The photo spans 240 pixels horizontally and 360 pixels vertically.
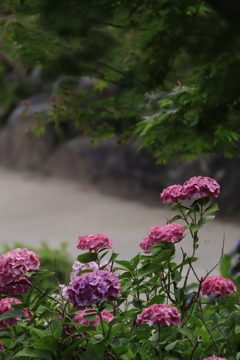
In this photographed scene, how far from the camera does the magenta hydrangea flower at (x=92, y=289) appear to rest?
5.23 ft

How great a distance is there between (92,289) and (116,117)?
2.20 m

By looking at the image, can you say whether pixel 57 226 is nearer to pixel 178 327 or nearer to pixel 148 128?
pixel 148 128

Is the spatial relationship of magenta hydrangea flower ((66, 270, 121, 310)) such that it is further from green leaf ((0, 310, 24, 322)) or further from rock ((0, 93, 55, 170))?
rock ((0, 93, 55, 170))

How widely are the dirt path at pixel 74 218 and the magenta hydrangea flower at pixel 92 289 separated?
20.8ft

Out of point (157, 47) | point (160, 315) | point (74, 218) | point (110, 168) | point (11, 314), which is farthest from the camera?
point (110, 168)

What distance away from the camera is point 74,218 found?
36.9 ft

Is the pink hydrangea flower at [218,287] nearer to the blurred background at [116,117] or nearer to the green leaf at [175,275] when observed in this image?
the green leaf at [175,275]

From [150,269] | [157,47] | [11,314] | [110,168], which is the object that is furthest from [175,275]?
[110,168]

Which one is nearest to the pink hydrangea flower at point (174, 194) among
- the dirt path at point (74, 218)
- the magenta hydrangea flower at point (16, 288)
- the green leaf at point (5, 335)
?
the magenta hydrangea flower at point (16, 288)

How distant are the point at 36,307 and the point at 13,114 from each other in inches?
542

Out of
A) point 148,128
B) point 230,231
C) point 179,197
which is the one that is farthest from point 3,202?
point 179,197

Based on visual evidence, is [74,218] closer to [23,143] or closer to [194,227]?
[23,143]

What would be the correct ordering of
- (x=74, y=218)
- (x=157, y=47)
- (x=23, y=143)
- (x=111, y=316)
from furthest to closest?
(x=23, y=143) → (x=74, y=218) → (x=111, y=316) → (x=157, y=47)

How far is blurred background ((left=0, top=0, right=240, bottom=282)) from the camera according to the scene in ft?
4.17
